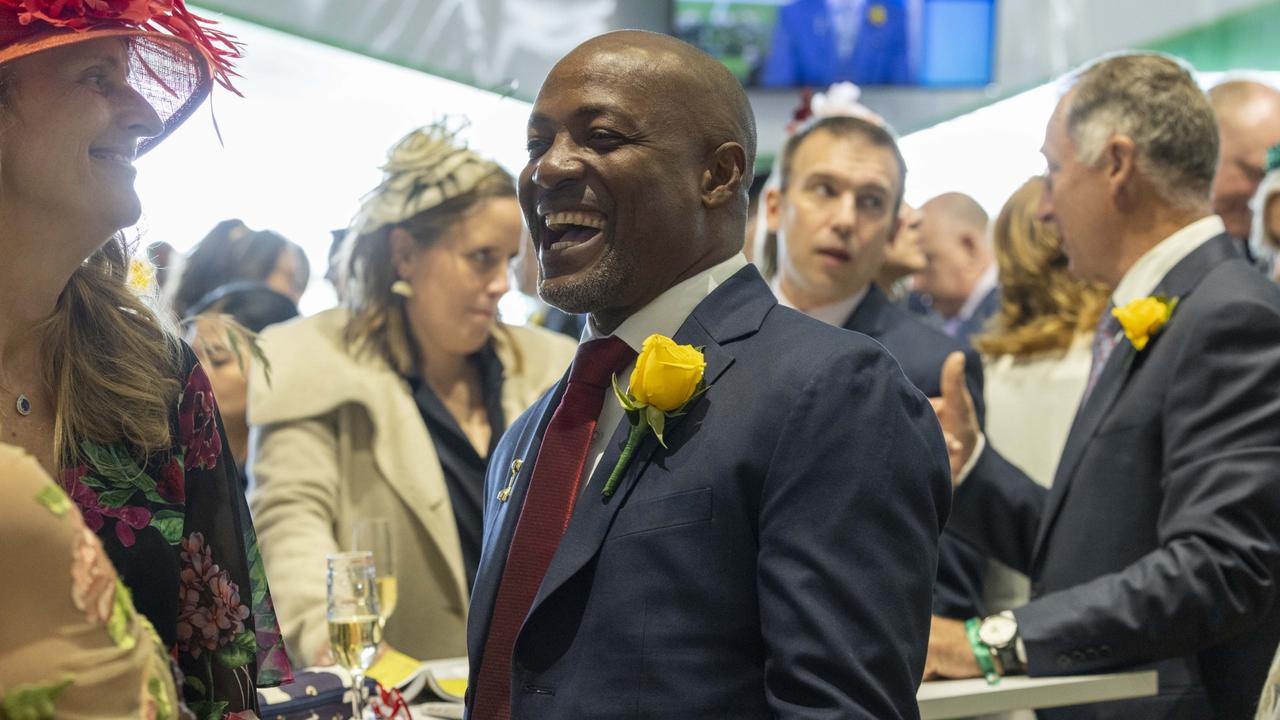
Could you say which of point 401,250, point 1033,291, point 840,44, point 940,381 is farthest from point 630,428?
point 840,44

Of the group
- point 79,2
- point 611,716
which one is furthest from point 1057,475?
point 79,2

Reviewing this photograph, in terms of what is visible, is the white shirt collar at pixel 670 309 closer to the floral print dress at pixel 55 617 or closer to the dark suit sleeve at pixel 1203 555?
the floral print dress at pixel 55 617

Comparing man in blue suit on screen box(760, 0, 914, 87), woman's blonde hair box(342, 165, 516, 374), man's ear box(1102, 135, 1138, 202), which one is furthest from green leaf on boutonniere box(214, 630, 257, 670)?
man in blue suit on screen box(760, 0, 914, 87)

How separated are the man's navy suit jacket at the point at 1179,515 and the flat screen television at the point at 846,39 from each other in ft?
21.9

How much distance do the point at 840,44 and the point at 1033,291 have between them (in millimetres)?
A: 5721

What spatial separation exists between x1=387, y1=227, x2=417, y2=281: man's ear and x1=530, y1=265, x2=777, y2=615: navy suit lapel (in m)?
1.63

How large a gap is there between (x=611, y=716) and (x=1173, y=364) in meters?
1.56

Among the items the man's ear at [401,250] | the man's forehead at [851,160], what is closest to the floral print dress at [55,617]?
the man's ear at [401,250]

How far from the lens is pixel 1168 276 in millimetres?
2830

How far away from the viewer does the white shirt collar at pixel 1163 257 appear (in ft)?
9.43

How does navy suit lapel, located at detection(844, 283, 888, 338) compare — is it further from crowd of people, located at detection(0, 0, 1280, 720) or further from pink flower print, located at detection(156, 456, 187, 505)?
pink flower print, located at detection(156, 456, 187, 505)

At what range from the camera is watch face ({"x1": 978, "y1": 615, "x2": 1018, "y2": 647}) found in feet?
8.28

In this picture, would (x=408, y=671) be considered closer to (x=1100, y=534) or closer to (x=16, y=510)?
(x=1100, y=534)

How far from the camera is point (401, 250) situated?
134 inches
